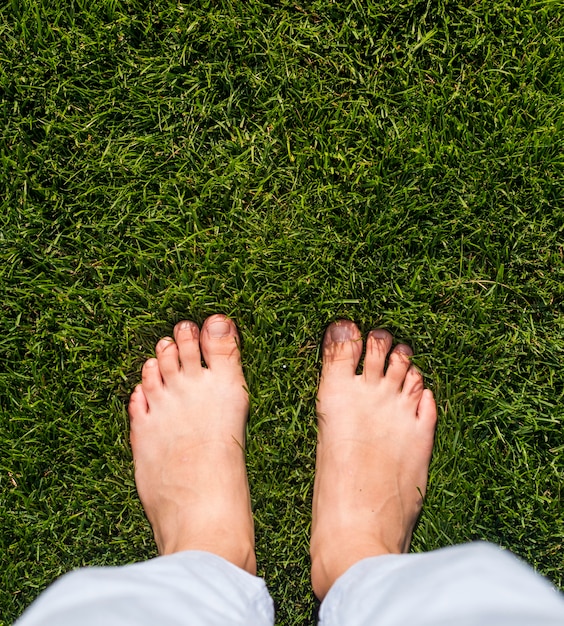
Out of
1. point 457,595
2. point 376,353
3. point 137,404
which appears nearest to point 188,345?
point 137,404

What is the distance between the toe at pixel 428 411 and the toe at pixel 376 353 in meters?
0.14

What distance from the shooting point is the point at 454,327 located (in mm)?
1640

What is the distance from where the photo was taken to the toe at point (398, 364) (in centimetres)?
169

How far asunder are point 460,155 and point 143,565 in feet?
4.23

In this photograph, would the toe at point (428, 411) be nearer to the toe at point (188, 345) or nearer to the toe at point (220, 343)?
the toe at point (220, 343)

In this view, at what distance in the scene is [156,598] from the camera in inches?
41.9

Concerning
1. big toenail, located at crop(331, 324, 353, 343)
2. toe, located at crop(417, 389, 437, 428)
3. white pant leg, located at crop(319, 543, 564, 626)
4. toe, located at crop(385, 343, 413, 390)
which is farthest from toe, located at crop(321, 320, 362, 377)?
white pant leg, located at crop(319, 543, 564, 626)

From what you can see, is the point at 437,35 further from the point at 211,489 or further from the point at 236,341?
the point at 211,489

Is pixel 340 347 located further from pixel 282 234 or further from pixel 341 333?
pixel 282 234

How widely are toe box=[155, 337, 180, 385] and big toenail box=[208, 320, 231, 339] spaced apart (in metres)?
0.13

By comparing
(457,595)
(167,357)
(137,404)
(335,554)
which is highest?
(457,595)

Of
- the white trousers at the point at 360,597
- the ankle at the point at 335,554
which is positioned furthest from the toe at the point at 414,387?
the white trousers at the point at 360,597

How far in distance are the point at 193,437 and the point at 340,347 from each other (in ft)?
1.61

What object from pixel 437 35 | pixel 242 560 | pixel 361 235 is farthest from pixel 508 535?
pixel 437 35
